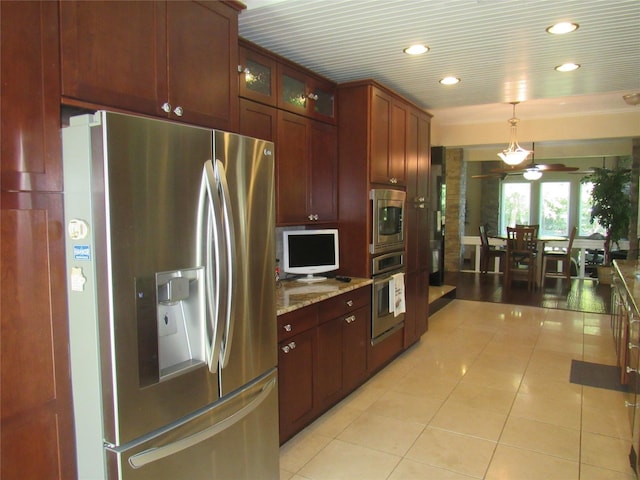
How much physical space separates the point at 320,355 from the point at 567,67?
2.85 m

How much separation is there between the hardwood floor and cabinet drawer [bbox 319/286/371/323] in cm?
395

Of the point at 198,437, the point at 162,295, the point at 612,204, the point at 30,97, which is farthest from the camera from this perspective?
the point at 612,204

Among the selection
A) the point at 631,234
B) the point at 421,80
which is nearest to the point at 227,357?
the point at 421,80

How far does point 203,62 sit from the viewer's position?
77.9 inches

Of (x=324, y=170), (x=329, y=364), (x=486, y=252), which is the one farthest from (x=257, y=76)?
(x=486, y=252)

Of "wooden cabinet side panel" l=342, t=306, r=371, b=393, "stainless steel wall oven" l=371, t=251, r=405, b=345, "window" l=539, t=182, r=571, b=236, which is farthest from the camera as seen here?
"window" l=539, t=182, r=571, b=236

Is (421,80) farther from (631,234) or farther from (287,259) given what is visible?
(631,234)

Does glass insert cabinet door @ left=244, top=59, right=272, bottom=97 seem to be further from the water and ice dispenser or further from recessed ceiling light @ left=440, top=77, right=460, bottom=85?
recessed ceiling light @ left=440, top=77, right=460, bottom=85

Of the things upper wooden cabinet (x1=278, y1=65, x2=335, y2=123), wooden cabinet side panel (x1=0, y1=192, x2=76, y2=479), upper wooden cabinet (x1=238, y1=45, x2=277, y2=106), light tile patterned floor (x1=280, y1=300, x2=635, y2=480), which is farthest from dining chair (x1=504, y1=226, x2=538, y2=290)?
wooden cabinet side panel (x1=0, y1=192, x2=76, y2=479)

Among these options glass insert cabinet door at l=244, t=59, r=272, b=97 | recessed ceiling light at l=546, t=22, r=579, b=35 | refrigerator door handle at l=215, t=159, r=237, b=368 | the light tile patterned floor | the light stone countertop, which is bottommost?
the light tile patterned floor

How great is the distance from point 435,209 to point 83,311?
20.3 ft

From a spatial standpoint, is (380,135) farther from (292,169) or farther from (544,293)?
(544,293)

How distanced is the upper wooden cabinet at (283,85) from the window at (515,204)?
36.3 ft

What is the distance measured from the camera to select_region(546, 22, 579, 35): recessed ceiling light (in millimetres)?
2598
